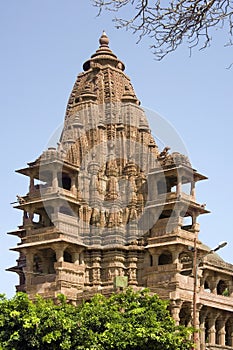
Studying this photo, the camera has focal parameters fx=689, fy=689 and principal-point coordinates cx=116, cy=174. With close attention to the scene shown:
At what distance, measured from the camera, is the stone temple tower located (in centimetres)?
4450

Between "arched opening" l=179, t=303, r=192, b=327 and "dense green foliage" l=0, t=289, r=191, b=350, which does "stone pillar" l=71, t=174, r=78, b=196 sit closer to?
"arched opening" l=179, t=303, r=192, b=327

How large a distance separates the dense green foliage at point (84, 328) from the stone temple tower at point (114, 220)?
847 centimetres

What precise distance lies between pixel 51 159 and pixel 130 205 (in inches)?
258

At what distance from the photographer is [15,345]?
1225 inches

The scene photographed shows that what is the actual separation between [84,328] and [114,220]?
54.5ft

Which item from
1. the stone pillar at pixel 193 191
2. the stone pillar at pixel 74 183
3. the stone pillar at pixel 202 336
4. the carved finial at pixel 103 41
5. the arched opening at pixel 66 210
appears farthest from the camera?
the carved finial at pixel 103 41

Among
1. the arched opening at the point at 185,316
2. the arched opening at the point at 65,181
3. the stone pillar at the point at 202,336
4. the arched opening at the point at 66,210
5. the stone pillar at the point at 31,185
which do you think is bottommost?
the stone pillar at the point at 202,336

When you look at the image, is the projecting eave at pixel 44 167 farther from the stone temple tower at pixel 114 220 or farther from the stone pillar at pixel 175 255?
the stone pillar at pixel 175 255

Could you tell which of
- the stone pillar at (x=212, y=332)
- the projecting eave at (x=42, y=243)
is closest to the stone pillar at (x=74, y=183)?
the projecting eave at (x=42, y=243)

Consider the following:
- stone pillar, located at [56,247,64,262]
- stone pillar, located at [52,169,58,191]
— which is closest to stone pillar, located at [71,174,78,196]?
stone pillar, located at [52,169,58,191]

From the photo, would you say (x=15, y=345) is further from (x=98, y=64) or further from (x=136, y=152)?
(x=98, y=64)

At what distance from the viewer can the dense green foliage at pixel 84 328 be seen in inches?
1224

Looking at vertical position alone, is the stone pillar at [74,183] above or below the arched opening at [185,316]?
above

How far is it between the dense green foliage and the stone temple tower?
8471mm
